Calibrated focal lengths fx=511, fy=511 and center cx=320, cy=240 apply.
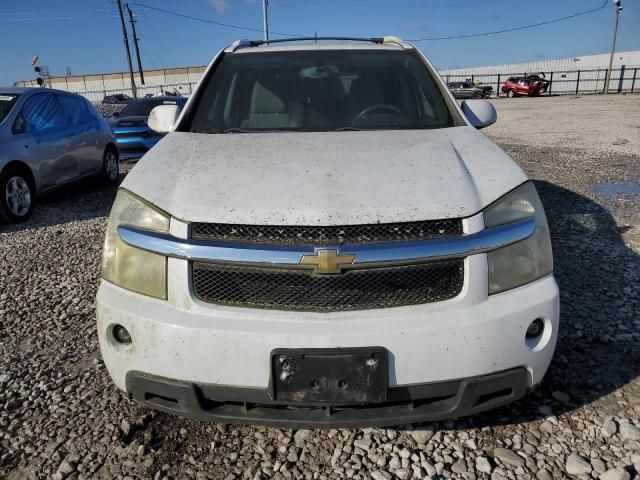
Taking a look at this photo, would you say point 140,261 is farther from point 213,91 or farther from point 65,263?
point 65,263

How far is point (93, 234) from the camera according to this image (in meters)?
5.69

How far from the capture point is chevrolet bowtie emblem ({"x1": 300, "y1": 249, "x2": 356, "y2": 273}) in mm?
1807

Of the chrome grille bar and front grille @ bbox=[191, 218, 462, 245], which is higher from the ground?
front grille @ bbox=[191, 218, 462, 245]

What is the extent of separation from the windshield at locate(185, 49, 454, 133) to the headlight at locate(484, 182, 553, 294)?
3.21 feet

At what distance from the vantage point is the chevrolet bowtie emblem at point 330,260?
181 centimetres

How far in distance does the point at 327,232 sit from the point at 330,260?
110 mm

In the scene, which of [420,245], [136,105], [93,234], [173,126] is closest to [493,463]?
[420,245]

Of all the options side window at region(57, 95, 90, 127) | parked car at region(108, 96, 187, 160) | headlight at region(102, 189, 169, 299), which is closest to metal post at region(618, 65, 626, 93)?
parked car at region(108, 96, 187, 160)

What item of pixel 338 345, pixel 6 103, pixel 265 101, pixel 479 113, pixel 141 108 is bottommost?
pixel 141 108

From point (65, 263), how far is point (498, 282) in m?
4.16

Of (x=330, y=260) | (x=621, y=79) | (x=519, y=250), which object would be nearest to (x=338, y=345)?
(x=330, y=260)

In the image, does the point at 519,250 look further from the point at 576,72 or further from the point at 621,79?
the point at 576,72

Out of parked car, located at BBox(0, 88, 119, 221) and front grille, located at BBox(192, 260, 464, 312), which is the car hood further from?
parked car, located at BBox(0, 88, 119, 221)

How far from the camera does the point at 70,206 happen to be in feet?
23.6
